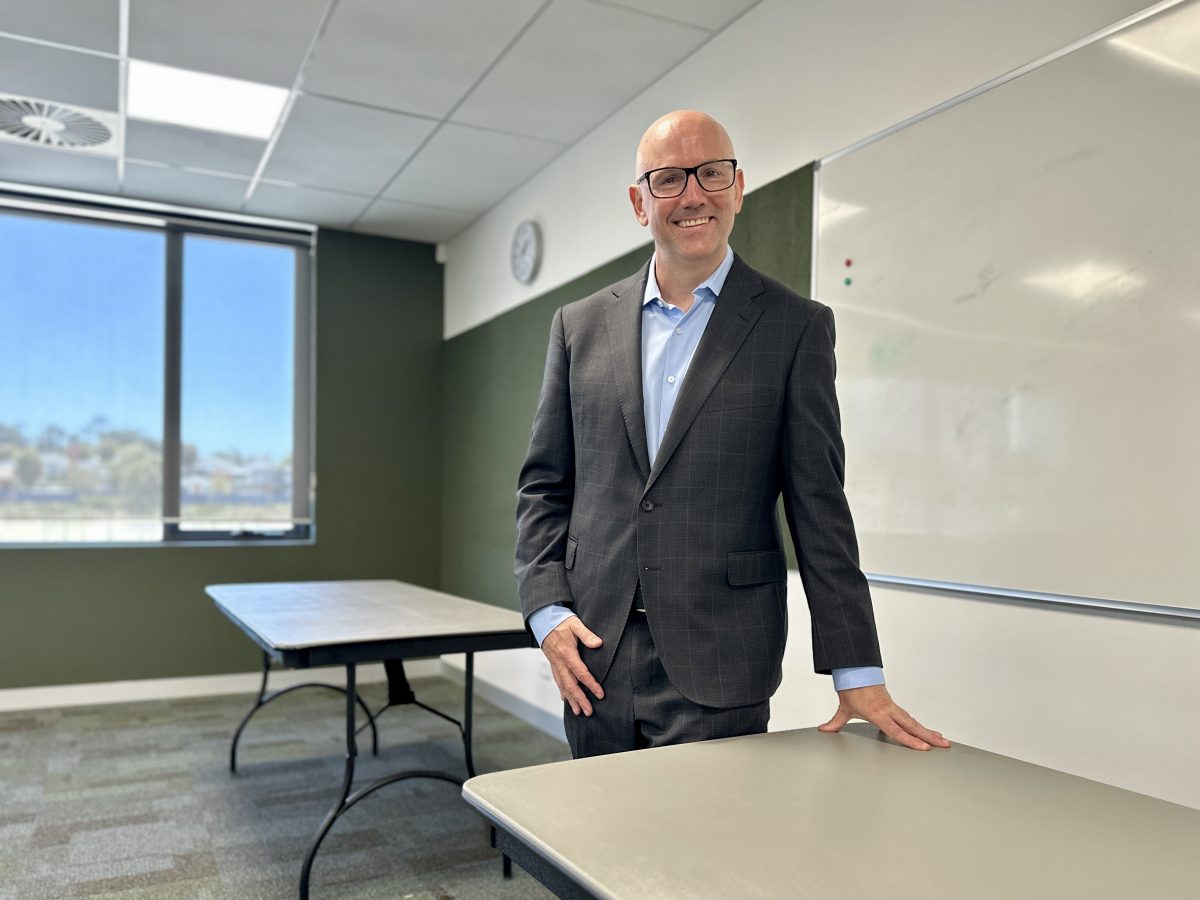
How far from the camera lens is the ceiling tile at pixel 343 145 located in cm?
372

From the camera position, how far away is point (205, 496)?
5.12m

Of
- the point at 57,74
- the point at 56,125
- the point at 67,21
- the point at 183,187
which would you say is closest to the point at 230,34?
the point at 67,21

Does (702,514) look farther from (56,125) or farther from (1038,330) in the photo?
(56,125)

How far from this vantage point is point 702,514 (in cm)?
130

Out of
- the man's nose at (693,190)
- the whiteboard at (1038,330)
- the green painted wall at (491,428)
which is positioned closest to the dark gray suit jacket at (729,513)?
the man's nose at (693,190)

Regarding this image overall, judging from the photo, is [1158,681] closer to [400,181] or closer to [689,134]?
[689,134]

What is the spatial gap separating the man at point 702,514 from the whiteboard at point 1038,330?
0.79 metres

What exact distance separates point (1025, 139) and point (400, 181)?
3.25 metres

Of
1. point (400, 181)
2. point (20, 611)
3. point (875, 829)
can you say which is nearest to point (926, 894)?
point (875, 829)

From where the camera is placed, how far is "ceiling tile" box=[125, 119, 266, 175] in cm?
391

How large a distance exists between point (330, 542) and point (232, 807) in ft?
7.54

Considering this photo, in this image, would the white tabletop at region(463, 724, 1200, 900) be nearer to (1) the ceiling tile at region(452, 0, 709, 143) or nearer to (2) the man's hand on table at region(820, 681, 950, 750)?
(2) the man's hand on table at region(820, 681, 950, 750)

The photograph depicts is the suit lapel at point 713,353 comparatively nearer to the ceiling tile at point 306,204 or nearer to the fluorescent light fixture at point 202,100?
the fluorescent light fixture at point 202,100

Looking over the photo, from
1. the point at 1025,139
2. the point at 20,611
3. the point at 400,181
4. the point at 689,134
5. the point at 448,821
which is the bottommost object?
the point at 448,821
